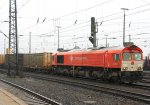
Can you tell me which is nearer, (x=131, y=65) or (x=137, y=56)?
(x=131, y=65)

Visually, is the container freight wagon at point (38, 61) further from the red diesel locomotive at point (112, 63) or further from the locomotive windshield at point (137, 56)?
the locomotive windshield at point (137, 56)

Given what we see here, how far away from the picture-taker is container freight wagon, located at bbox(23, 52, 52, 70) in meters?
50.5

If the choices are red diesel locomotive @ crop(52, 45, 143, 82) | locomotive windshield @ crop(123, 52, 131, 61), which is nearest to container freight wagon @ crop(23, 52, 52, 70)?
red diesel locomotive @ crop(52, 45, 143, 82)

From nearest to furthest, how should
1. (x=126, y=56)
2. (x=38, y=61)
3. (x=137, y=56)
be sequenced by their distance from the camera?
(x=126, y=56) → (x=137, y=56) → (x=38, y=61)

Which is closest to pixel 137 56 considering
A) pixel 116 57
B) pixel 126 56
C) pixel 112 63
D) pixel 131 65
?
pixel 131 65

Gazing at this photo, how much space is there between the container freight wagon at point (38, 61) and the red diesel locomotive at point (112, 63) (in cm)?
1420

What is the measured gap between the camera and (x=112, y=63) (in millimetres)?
29125

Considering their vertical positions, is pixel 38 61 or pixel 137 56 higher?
pixel 137 56

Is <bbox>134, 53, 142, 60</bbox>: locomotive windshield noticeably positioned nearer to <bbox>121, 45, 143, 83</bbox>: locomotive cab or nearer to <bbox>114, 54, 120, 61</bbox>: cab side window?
<bbox>121, 45, 143, 83</bbox>: locomotive cab

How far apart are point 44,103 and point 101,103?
2.56m

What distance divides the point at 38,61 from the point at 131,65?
26.9 m

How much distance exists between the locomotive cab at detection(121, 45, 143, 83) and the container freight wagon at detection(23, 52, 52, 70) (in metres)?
21.0

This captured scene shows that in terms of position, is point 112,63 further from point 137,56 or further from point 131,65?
point 137,56

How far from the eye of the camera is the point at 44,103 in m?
16.4
